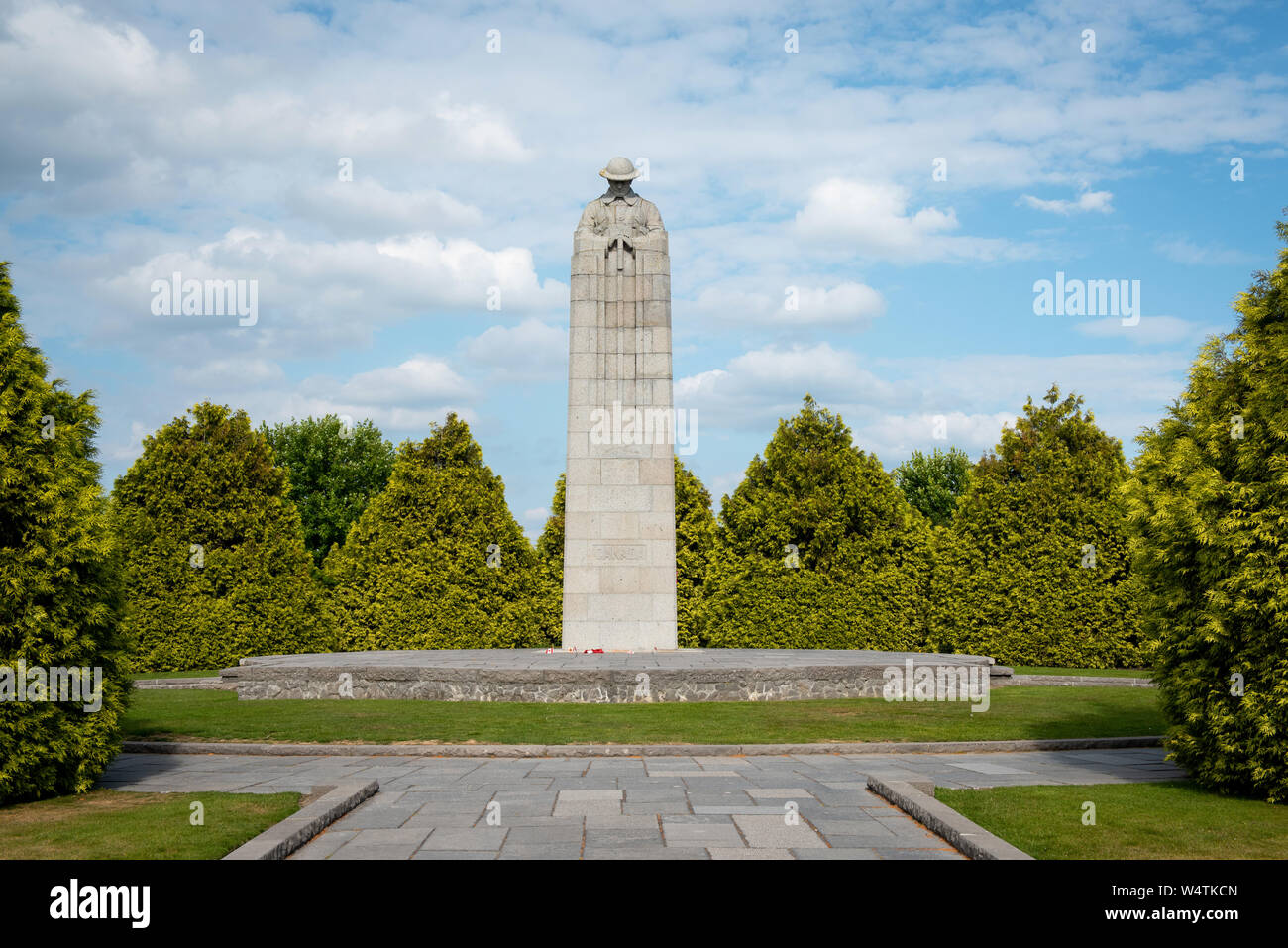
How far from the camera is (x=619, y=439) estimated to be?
21.6 metres

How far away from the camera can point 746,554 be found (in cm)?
2552

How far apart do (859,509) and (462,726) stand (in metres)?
14.5

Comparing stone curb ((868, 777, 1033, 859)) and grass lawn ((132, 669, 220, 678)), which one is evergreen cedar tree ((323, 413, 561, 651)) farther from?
stone curb ((868, 777, 1033, 859))

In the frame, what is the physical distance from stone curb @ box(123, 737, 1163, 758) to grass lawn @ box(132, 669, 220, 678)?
1040 centimetres

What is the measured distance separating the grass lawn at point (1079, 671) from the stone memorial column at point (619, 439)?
868 centimetres

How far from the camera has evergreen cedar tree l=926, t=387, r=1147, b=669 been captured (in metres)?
23.8

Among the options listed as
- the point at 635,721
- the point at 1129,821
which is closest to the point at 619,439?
the point at 635,721

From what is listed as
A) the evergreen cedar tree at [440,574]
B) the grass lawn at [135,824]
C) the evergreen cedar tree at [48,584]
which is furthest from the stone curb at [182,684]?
the grass lawn at [135,824]

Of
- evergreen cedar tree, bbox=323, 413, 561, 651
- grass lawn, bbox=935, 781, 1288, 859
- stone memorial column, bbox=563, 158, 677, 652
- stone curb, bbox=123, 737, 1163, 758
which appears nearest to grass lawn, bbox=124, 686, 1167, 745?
stone curb, bbox=123, 737, 1163, 758

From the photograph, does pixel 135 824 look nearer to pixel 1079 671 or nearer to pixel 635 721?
pixel 635 721
